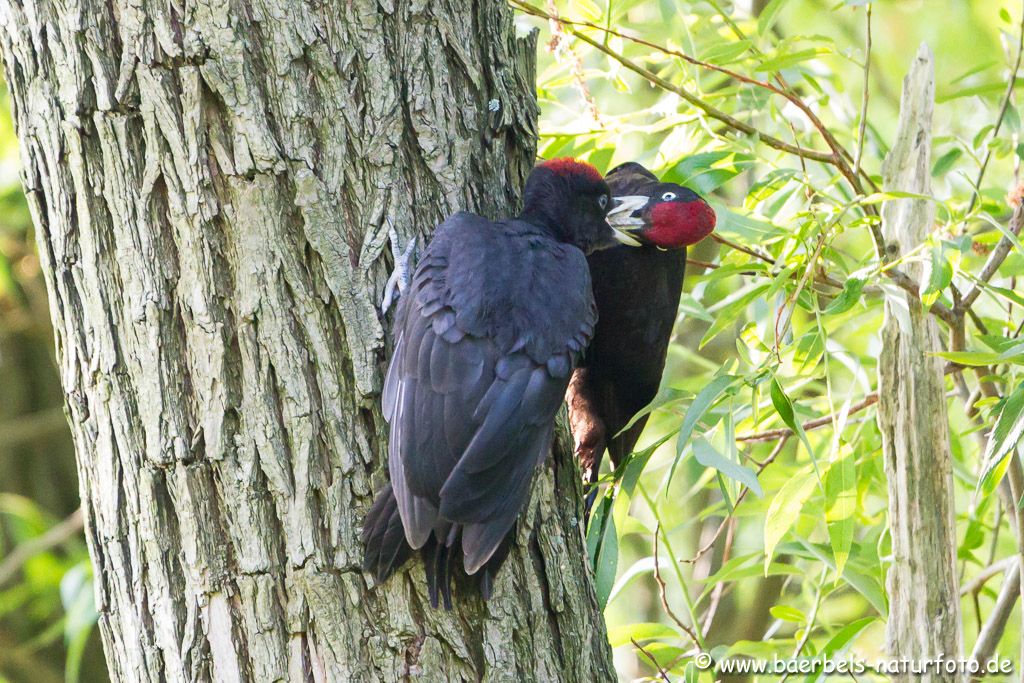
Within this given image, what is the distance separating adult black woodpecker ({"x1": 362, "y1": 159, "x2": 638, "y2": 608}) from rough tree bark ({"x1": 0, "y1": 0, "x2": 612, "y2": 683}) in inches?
2.4

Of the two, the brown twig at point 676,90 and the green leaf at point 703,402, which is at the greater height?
the brown twig at point 676,90

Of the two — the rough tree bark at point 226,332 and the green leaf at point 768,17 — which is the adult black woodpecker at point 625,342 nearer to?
the green leaf at point 768,17

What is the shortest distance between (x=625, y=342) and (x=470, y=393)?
85cm

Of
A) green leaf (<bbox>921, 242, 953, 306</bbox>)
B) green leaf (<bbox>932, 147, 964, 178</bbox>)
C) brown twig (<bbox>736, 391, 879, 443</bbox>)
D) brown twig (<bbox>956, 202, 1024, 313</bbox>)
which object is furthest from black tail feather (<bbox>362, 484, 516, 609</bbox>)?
green leaf (<bbox>932, 147, 964, 178</bbox>)

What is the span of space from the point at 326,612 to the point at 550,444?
518 millimetres

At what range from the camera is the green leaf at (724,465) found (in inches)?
68.1

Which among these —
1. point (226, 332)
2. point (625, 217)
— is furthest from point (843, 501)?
point (226, 332)

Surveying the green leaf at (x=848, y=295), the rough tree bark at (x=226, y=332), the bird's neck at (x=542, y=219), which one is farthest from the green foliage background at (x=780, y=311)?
the rough tree bark at (x=226, y=332)

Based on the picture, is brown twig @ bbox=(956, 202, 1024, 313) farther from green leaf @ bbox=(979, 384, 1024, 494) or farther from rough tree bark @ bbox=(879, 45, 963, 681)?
green leaf @ bbox=(979, 384, 1024, 494)

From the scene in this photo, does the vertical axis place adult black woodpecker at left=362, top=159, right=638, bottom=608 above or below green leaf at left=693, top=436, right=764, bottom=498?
above

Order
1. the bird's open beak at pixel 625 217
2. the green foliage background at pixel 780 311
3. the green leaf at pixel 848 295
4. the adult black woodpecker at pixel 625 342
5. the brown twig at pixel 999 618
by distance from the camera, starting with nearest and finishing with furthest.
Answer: the green leaf at pixel 848 295 < the green foliage background at pixel 780 311 < the brown twig at pixel 999 618 < the bird's open beak at pixel 625 217 < the adult black woodpecker at pixel 625 342

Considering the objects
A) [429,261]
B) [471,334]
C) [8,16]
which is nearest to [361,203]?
[429,261]

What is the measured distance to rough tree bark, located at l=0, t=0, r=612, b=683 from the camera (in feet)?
5.14

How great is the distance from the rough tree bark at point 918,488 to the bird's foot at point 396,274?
3.29 feet
